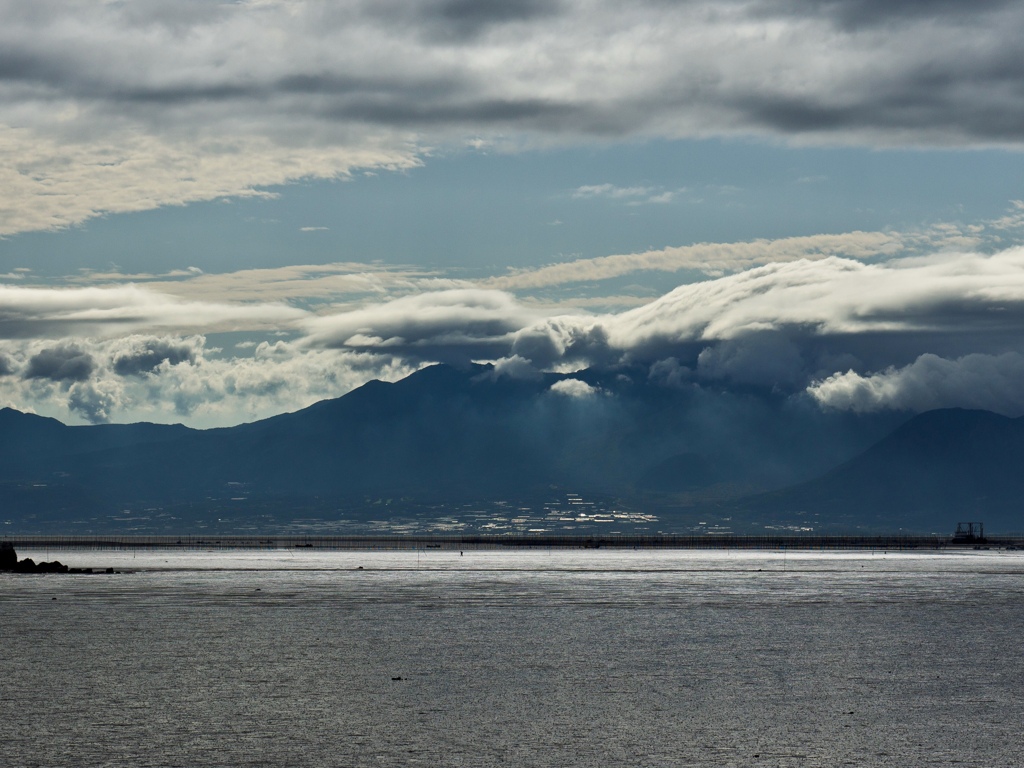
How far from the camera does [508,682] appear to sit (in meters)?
53.9

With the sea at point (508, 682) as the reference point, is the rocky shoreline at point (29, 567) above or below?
below

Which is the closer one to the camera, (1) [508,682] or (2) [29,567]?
(1) [508,682]

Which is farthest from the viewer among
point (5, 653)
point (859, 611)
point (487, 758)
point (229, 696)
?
point (859, 611)

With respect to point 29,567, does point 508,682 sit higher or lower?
higher

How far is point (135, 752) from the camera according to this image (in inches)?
1478

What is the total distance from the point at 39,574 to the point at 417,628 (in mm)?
93365

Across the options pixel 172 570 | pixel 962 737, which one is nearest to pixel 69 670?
pixel 962 737

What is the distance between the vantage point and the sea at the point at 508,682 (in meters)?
38.5

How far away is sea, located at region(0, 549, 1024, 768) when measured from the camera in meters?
38.5

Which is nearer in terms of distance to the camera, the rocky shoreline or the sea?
the sea

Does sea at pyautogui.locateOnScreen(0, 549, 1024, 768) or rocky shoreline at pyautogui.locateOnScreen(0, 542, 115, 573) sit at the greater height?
sea at pyautogui.locateOnScreen(0, 549, 1024, 768)

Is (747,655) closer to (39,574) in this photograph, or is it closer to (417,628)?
(417,628)

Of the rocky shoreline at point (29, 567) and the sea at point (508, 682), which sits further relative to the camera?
the rocky shoreline at point (29, 567)

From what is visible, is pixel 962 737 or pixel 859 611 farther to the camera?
pixel 859 611
